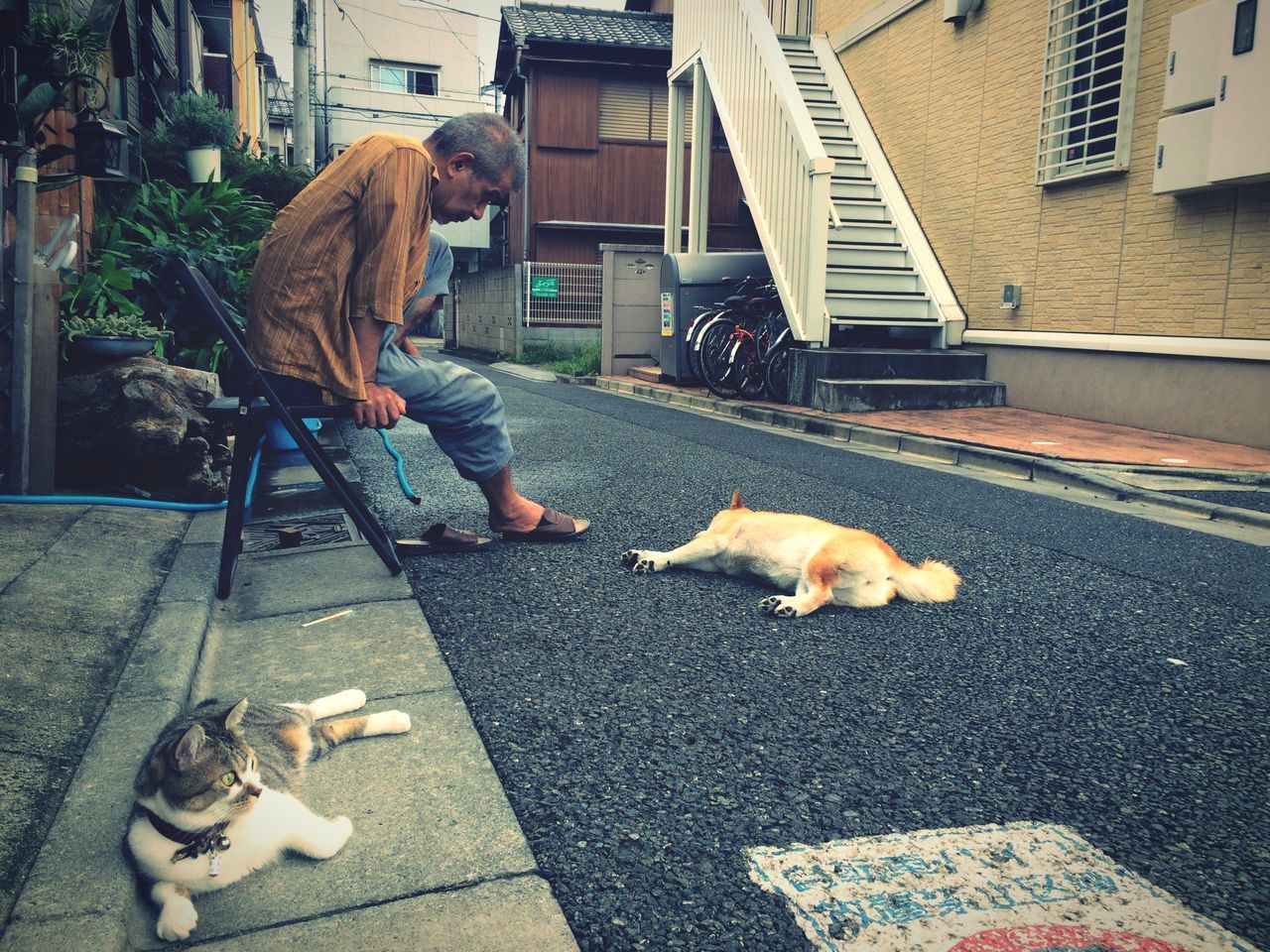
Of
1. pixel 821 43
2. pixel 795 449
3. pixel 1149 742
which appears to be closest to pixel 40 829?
pixel 1149 742

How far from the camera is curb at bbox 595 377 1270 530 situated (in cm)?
529

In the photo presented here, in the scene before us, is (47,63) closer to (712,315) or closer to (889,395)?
(889,395)

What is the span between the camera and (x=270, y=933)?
1551 millimetres

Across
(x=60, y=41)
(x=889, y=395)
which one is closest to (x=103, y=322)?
(x=60, y=41)

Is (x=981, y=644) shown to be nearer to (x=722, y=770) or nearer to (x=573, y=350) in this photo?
(x=722, y=770)

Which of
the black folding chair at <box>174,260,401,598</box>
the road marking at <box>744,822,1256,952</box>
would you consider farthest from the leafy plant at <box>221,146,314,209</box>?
the road marking at <box>744,822,1256,952</box>

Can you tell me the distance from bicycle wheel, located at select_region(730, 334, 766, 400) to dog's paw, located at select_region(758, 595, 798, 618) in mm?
7701

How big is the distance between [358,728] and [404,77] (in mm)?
37243

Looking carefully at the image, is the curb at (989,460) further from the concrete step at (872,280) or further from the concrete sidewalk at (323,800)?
the concrete sidewalk at (323,800)

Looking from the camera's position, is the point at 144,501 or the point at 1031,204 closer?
the point at 144,501

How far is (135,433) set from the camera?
4.38 meters

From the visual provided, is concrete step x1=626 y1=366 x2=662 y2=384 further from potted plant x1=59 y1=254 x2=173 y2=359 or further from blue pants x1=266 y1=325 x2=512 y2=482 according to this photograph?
blue pants x1=266 y1=325 x2=512 y2=482

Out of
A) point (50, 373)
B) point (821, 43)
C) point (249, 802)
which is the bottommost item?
point (249, 802)

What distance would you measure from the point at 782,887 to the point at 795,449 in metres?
5.85
